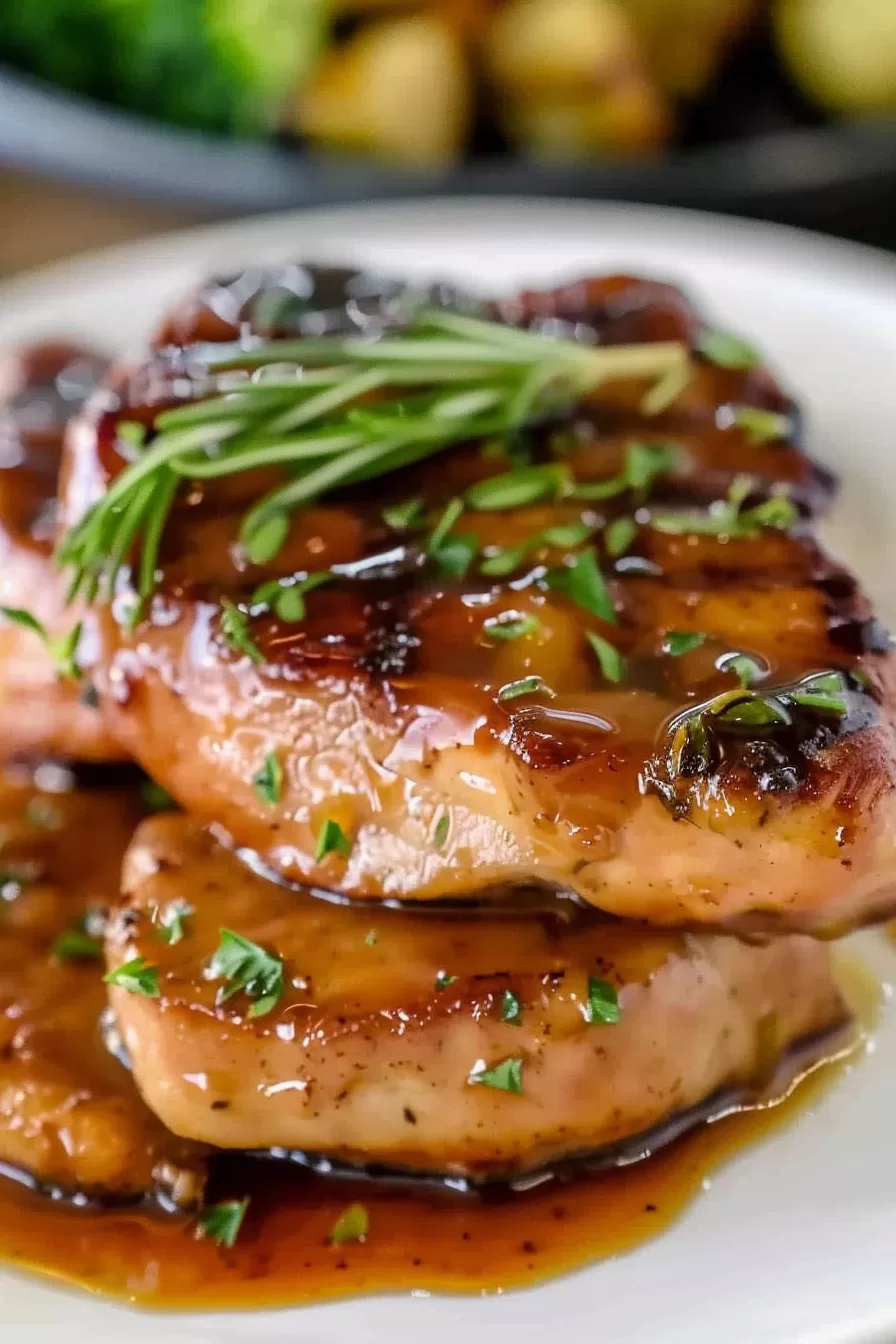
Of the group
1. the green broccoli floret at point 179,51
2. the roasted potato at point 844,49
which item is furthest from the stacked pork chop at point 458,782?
the roasted potato at point 844,49

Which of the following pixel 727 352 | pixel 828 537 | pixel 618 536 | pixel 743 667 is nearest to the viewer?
pixel 743 667

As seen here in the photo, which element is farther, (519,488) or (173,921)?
(519,488)

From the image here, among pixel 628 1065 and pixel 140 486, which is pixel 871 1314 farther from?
pixel 140 486

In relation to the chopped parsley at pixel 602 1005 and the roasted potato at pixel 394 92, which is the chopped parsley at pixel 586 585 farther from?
the roasted potato at pixel 394 92

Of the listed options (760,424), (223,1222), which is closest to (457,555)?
(760,424)

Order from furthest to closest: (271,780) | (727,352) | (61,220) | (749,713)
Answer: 1. (61,220)
2. (727,352)
3. (271,780)
4. (749,713)

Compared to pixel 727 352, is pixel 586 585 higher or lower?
lower

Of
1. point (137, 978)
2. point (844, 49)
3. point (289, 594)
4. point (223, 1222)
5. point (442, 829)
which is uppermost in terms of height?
point (844, 49)

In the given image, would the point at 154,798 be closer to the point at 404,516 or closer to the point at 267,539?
the point at 267,539
